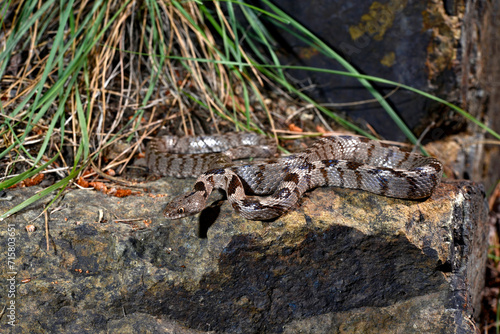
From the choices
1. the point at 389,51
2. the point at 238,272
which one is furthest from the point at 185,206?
the point at 389,51

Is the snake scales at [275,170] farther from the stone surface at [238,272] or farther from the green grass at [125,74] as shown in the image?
the green grass at [125,74]

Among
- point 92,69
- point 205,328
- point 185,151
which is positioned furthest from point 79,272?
point 92,69

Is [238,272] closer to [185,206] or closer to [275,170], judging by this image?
[185,206]

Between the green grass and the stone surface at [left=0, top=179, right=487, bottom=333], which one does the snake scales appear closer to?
the stone surface at [left=0, top=179, right=487, bottom=333]

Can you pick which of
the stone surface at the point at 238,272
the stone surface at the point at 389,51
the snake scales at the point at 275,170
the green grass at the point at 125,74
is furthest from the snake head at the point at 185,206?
the stone surface at the point at 389,51

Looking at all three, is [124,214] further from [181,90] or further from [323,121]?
[323,121]
